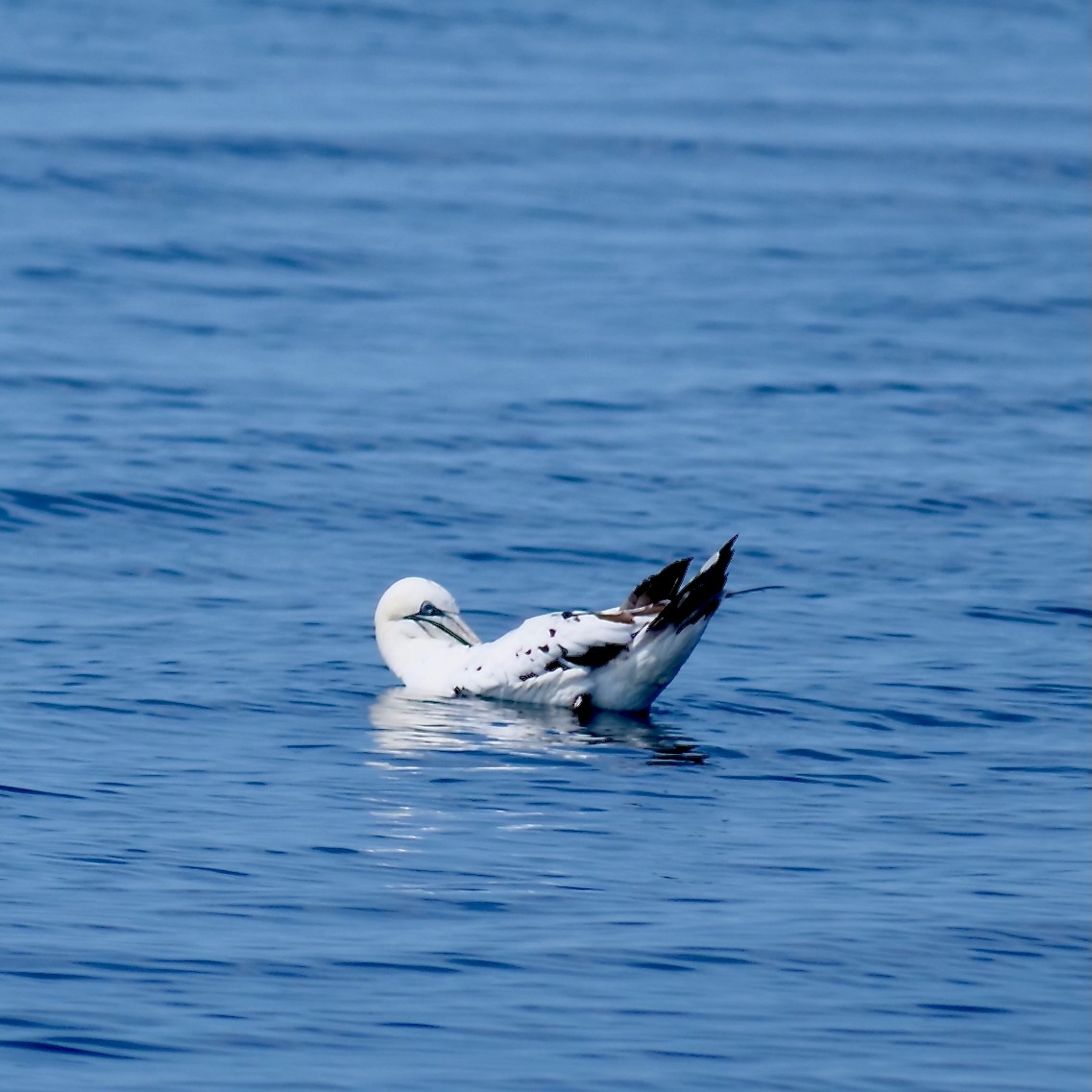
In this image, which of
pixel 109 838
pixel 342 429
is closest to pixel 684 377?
pixel 342 429

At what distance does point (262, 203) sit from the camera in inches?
1168

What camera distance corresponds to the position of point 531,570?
16.4 metres

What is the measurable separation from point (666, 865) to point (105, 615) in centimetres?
571

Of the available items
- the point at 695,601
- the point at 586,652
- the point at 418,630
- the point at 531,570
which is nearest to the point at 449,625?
the point at 418,630

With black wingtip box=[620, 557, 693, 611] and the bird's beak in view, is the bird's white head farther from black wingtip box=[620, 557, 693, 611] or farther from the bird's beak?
black wingtip box=[620, 557, 693, 611]

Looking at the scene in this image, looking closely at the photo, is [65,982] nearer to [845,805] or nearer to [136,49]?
[845,805]

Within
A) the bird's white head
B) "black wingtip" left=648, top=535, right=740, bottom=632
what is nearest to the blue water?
the bird's white head

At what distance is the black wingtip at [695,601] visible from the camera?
41.6ft

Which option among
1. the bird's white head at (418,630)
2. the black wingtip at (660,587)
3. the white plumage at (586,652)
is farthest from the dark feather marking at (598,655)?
the bird's white head at (418,630)

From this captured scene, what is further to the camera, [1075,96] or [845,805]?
[1075,96]

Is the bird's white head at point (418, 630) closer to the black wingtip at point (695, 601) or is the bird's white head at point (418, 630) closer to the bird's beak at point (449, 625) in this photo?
the bird's beak at point (449, 625)

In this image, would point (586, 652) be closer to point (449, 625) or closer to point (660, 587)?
point (660, 587)

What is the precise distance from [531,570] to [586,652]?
11.0 ft

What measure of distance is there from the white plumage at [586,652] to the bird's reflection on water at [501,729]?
0.32 ft
